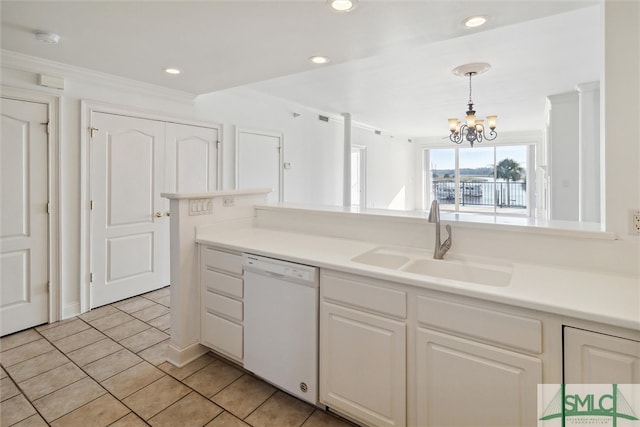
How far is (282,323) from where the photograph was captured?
1.84 m

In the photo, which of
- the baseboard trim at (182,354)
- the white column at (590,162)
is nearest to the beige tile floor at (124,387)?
the baseboard trim at (182,354)

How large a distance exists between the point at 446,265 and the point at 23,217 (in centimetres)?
337

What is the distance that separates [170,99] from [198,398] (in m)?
3.11

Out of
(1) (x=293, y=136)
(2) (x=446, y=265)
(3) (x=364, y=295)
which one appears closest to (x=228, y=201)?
(3) (x=364, y=295)

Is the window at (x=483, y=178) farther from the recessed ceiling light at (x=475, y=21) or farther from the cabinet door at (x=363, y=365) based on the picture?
the cabinet door at (x=363, y=365)

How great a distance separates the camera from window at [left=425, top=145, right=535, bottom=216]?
8328mm

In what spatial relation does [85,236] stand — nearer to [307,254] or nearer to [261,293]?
[261,293]

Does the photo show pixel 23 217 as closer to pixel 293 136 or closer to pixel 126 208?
pixel 126 208

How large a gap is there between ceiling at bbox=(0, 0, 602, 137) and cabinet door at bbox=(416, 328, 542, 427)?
190 cm

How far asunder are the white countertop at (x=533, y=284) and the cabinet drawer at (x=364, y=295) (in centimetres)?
6

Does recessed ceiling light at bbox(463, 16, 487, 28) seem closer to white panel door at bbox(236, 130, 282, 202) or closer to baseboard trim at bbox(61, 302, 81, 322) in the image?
white panel door at bbox(236, 130, 282, 202)

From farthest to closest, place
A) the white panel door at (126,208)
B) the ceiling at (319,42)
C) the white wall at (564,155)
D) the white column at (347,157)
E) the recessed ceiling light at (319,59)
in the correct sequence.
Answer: the white column at (347,157)
the white wall at (564,155)
the white panel door at (126,208)
the recessed ceiling light at (319,59)
the ceiling at (319,42)

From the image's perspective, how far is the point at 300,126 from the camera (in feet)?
17.4

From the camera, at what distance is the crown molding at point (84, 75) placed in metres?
2.64
